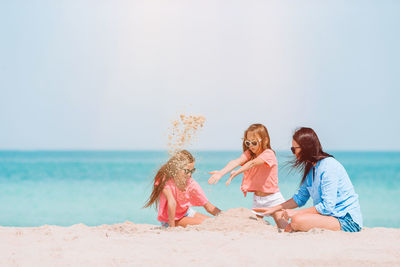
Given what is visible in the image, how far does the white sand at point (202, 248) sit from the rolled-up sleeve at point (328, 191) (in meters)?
0.27

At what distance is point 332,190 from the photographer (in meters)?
5.07

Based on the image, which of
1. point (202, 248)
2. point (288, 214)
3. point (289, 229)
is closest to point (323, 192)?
point (288, 214)

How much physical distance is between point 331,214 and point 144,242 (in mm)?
2138

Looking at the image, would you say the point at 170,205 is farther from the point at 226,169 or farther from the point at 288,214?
the point at 288,214

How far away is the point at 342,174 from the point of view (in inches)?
203

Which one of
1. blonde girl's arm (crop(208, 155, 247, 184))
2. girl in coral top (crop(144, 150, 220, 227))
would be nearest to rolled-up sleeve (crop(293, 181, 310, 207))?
blonde girl's arm (crop(208, 155, 247, 184))

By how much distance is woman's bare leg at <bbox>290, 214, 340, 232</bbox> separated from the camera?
17.0 feet

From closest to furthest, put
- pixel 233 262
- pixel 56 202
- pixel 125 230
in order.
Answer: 1. pixel 233 262
2. pixel 125 230
3. pixel 56 202

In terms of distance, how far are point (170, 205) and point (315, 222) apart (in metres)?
1.80

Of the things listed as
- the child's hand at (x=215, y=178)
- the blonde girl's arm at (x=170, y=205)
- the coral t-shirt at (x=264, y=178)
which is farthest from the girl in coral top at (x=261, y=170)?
the blonde girl's arm at (x=170, y=205)

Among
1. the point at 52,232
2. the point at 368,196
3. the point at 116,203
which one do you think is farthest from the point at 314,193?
the point at 368,196

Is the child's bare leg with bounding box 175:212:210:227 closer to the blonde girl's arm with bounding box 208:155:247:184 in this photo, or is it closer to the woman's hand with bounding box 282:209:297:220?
the blonde girl's arm with bounding box 208:155:247:184

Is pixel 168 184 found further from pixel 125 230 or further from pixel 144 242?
pixel 144 242

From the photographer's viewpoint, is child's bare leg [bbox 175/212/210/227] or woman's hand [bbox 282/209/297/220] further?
child's bare leg [bbox 175/212/210/227]
